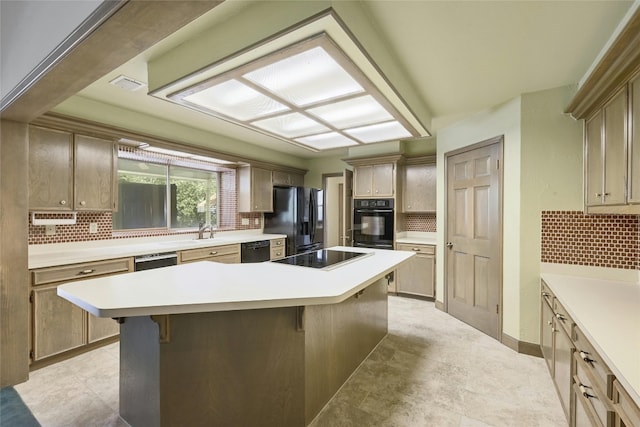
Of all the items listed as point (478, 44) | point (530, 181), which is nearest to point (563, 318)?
point (530, 181)

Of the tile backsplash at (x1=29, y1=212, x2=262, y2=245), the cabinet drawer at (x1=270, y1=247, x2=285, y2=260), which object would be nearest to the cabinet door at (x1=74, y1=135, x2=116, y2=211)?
the tile backsplash at (x1=29, y1=212, x2=262, y2=245)

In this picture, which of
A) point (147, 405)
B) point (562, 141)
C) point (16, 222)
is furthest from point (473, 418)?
point (16, 222)

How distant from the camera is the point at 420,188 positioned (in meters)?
4.41

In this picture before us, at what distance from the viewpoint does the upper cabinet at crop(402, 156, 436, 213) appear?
4309 mm

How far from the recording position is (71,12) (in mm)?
1200

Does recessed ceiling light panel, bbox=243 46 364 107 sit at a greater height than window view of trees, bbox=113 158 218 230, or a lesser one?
greater

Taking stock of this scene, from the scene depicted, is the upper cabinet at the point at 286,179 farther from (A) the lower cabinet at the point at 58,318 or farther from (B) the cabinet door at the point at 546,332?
(B) the cabinet door at the point at 546,332

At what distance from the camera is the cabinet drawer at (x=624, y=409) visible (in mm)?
899

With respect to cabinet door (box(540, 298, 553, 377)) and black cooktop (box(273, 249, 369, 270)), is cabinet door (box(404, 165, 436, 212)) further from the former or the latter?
black cooktop (box(273, 249, 369, 270))

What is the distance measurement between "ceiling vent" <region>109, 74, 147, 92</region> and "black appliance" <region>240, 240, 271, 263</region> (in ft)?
7.56

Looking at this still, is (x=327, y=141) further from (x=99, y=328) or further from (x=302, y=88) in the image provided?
(x=99, y=328)

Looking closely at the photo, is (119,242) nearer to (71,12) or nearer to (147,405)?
(147,405)

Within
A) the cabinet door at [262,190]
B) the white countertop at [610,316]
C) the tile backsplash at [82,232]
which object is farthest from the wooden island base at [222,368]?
the cabinet door at [262,190]

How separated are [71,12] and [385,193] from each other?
152 inches
